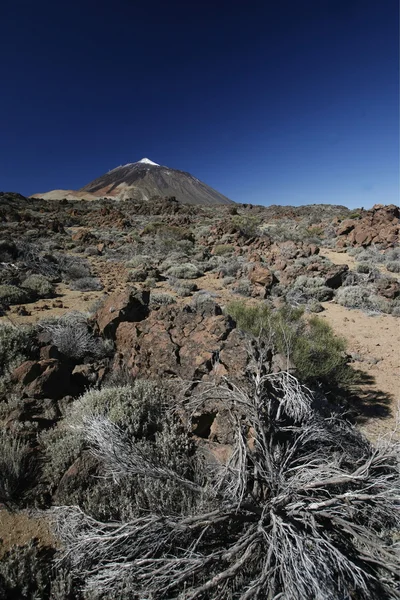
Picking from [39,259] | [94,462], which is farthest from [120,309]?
[39,259]

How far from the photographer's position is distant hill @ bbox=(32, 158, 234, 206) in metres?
82.3

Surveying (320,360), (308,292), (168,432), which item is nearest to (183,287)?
(308,292)

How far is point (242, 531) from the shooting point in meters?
1.91

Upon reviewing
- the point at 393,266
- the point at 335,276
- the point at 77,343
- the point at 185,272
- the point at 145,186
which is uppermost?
the point at 145,186

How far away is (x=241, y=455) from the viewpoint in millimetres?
1899

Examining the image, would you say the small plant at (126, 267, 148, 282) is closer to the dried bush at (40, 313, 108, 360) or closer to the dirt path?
the dirt path

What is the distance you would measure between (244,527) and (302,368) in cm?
271

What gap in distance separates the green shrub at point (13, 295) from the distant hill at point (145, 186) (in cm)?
7497

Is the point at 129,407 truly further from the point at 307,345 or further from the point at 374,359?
the point at 374,359

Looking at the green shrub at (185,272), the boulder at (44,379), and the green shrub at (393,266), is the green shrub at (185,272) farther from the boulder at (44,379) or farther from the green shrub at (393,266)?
the boulder at (44,379)

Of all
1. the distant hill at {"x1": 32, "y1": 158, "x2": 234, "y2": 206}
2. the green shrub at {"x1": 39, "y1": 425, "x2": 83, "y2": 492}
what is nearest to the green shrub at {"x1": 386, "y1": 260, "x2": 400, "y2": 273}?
the green shrub at {"x1": 39, "y1": 425, "x2": 83, "y2": 492}

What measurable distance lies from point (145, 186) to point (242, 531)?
96937 mm

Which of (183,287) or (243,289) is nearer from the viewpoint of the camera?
(243,289)

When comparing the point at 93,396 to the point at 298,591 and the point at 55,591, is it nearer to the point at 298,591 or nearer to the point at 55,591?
the point at 55,591
